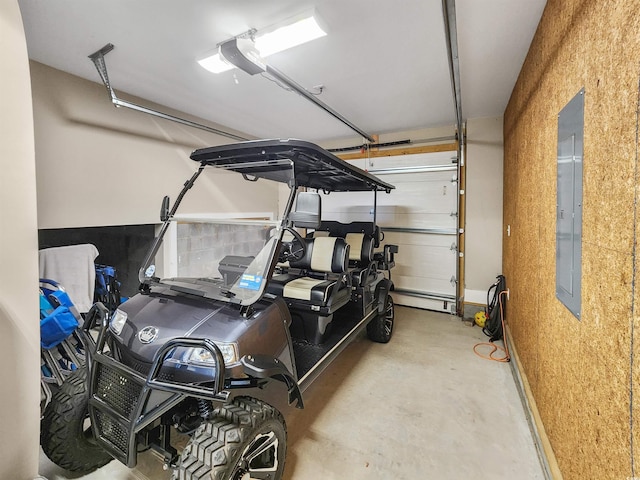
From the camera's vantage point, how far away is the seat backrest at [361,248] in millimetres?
4012

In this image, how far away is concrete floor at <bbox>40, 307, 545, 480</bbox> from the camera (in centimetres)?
187

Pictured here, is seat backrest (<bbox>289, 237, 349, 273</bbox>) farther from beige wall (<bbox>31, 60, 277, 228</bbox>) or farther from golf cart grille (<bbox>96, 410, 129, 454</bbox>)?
golf cart grille (<bbox>96, 410, 129, 454</bbox>)

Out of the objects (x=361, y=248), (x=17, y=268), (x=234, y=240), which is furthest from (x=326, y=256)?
(x=17, y=268)

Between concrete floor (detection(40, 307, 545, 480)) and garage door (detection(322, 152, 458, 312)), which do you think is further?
garage door (detection(322, 152, 458, 312))

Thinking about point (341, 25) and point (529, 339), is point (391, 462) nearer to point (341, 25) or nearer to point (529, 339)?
point (529, 339)

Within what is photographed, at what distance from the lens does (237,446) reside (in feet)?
4.35

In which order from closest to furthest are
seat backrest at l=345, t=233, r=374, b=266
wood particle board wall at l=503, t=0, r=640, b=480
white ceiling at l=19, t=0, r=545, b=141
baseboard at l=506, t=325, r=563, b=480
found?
wood particle board wall at l=503, t=0, r=640, b=480, baseboard at l=506, t=325, r=563, b=480, white ceiling at l=19, t=0, r=545, b=141, seat backrest at l=345, t=233, r=374, b=266

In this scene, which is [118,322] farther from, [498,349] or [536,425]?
[498,349]

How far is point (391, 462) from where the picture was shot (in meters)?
1.94

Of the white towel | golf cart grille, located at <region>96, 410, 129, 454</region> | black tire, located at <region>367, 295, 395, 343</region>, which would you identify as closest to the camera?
golf cart grille, located at <region>96, 410, 129, 454</region>

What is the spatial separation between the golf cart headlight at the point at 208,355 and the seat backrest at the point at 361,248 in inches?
106

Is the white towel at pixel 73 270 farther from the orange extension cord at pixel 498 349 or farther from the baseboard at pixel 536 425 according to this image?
the orange extension cord at pixel 498 349

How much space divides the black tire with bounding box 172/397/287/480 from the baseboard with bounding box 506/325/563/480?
5.44 feet

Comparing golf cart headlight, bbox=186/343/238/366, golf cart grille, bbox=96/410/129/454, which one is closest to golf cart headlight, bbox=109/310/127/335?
golf cart grille, bbox=96/410/129/454
